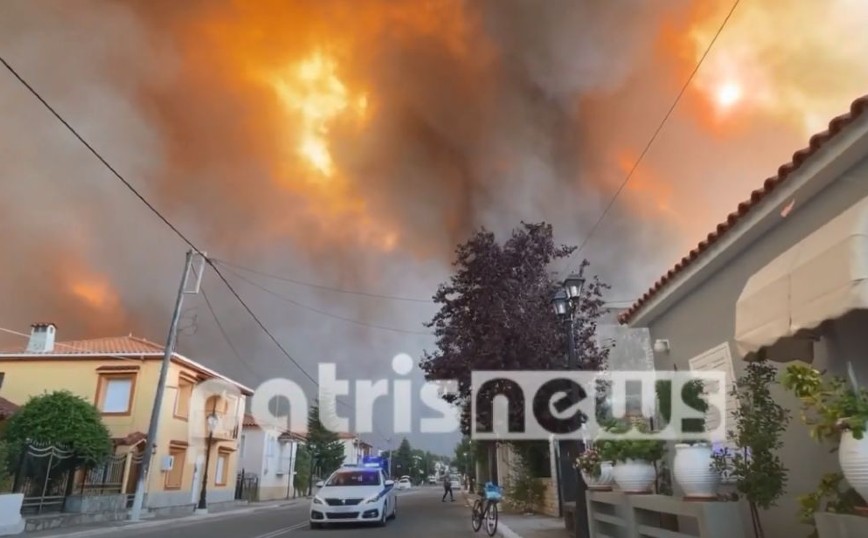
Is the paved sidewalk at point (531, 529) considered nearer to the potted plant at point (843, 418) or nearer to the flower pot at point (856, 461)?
the potted plant at point (843, 418)

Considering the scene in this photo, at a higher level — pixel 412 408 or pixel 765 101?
pixel 765 101

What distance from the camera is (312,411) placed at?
203 feet

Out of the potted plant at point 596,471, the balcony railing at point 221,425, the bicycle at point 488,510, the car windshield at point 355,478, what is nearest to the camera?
the potted plant at point 596,471

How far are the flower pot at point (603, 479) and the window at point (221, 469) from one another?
30583mm

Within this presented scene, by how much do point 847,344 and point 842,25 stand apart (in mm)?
5949

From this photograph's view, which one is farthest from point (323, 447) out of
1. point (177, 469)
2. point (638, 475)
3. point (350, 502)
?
point (638, 475)

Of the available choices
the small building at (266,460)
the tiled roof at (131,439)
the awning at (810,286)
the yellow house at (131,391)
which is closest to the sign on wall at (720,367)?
the awning at (810,286)

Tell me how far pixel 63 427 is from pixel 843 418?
21.8 m

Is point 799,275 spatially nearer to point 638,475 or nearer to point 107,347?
point 638,475

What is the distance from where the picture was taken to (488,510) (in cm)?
1416

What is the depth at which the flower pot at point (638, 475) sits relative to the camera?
20.4ft

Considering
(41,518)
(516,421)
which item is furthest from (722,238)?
(41,518)

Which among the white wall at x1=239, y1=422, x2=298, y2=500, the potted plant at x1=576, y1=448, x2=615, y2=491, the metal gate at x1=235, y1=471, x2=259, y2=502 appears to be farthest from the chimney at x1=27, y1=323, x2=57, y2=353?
the potted plant at x1=576, y1=448, x2=615, y2=491

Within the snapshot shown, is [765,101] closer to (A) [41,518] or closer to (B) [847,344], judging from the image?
(B) [847,344]
